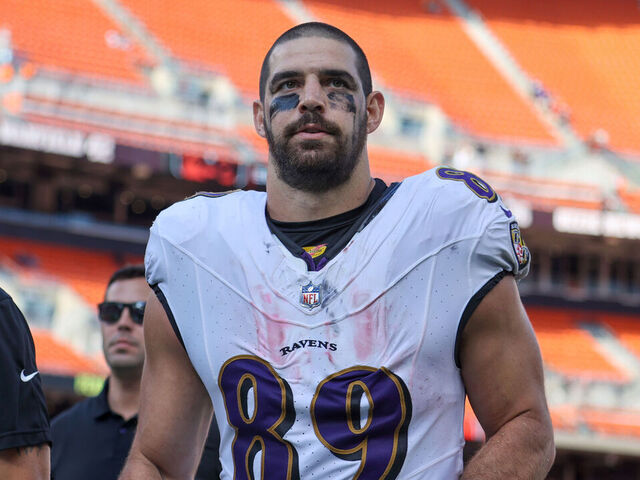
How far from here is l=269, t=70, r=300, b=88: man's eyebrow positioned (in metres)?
2.69

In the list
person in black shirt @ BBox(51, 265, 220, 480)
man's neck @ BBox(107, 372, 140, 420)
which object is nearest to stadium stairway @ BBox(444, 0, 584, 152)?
person in black shirt @ BBox(51, 265, 220, 480)

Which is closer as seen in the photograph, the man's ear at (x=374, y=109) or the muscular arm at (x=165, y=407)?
the muscular arm at (x=165, y=407)

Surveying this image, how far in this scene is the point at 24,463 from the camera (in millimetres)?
2420

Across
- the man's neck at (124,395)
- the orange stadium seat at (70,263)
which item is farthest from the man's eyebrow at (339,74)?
the orange stadium seat at (70,263)

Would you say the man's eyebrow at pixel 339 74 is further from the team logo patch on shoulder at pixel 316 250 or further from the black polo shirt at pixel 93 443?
the black polo shirt at pixel 93 443

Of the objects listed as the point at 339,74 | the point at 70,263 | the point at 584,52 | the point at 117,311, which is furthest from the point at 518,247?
the point at 584,52

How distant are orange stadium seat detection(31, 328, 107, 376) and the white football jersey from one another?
13.8m

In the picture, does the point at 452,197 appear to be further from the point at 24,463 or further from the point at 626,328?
the point at 626,328

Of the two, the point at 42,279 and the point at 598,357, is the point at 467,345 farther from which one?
the point at 598,357

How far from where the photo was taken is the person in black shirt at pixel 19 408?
240cm

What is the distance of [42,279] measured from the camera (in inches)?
674

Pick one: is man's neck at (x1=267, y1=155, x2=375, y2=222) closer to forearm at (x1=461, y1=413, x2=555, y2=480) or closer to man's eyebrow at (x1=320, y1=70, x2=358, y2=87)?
man's eyebrow at (x1=320, y1=70, x2=358, y2=87)

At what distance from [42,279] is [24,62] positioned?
4.55m

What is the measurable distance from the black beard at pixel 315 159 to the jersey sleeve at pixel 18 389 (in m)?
0.81
